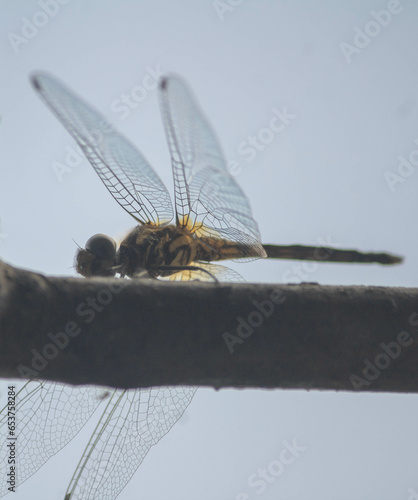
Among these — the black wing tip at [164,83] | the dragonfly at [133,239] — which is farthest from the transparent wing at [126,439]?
the black wing tip at [164,83]

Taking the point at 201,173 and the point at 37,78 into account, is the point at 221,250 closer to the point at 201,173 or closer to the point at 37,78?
the point at 201,173

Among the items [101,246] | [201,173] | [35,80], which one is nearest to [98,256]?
[101,246]

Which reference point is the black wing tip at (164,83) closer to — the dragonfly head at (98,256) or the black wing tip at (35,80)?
the black wing tip at (35,80)

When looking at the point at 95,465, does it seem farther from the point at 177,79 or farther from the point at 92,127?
the point at 177,79

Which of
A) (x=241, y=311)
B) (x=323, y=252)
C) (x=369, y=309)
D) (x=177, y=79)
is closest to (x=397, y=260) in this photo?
(x=323, y=252)

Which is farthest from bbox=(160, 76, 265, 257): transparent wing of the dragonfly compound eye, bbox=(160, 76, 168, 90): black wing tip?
the dragonfly compound eye

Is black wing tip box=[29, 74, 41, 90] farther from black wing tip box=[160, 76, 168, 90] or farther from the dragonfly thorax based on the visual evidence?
the dragonfly thorax

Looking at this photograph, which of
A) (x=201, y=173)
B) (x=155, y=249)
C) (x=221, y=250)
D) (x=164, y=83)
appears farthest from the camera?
(x=221, y=250)
